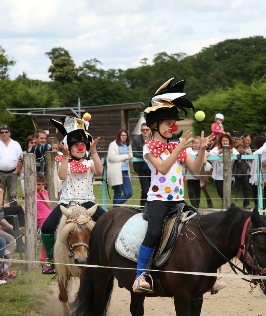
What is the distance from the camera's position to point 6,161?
15750 mm

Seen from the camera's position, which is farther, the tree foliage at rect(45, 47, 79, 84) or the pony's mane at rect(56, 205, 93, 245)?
the tree foliage at rect(45, 47, 79, 84)

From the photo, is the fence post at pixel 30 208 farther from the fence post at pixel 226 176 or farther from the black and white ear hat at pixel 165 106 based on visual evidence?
the black and white ear hat at pixel 165 106

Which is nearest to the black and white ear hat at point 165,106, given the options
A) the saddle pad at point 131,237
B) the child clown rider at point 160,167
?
the child clown rider at point 160,167

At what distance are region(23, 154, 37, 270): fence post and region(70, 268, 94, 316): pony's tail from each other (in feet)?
12.9

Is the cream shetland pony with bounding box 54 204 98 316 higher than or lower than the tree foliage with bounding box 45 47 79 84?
lower

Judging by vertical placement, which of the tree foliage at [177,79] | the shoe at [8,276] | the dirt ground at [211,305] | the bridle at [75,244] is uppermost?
the tree foliage at [177,79]

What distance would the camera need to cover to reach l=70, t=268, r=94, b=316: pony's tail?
8.07m

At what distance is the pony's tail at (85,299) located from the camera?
807 cm

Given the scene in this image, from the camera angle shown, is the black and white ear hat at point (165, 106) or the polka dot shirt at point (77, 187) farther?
the polka dot shirt at point (77, 187)

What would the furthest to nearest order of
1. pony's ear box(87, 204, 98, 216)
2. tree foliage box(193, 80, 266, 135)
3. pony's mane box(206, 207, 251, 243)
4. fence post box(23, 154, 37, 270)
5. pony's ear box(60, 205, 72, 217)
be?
1. tree foliage box(193, 80, 266, 135)
2. fence post box(23, 154, 37, 270)
3. pony's ear box(87, 204, 98, 216)
4. pony's ear box(60, 205, 72, 217)
5. pony's mane box(206, 207, 251, 243)

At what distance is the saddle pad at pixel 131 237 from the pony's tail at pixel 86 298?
0.73 m

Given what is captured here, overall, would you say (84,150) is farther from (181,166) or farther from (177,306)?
(177,306)

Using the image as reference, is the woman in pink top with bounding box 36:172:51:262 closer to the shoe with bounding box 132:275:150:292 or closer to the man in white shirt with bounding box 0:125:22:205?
the man in white shirt with bounding box 0:125:22:205

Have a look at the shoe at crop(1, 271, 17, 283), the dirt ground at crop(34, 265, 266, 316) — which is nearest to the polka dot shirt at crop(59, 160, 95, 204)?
the dirt ground at crop(34, 265, 266, 316)
